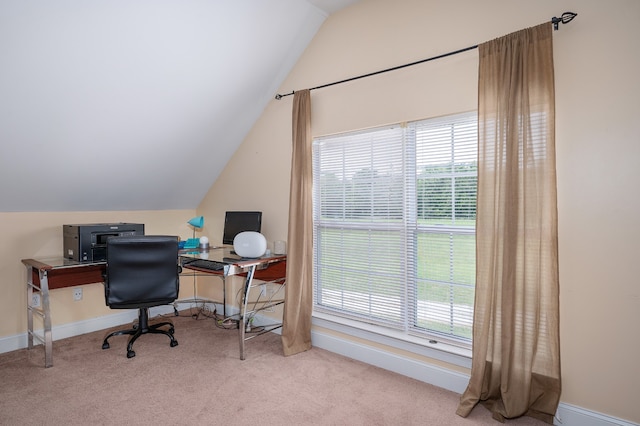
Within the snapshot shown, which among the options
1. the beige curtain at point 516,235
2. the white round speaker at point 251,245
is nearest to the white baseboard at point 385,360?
the beige curtain at point 516,235

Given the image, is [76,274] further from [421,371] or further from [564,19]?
[564,19]

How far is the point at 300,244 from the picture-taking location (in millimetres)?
3135

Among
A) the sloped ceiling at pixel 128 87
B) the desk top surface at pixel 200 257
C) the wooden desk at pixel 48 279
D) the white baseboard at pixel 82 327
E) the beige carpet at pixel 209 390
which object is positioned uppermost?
the sloped ceiling at pixel 128 87

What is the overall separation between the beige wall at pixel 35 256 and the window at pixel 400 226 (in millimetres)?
2302

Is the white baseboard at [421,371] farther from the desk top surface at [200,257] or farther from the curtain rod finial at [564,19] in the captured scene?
the curtain rod finial at [564,19]

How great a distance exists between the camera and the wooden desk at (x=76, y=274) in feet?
9.56

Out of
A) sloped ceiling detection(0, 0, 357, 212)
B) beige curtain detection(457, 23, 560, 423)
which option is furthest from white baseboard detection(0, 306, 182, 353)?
beige curtain detection(457, 23, 560, 423)

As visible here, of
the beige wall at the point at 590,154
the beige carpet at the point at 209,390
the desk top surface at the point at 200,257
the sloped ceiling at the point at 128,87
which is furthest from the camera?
the desk top surface at the point at 200,257

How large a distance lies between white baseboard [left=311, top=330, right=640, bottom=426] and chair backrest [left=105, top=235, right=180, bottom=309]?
1.36 metres

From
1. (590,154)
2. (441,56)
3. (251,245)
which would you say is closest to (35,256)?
(251,245)

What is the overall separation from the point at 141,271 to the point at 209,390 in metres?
1.19

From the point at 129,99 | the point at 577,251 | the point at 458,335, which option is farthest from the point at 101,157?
the point at 577,251

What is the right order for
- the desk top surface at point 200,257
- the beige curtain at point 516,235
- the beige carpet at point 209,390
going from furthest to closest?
the desk top surface at point 200,257, the beige carpet at point 209,390, the beige curtain at point 516,235

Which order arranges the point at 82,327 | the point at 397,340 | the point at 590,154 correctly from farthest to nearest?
the point at 82,327 < the point at 397,340 < the point at 590,154
